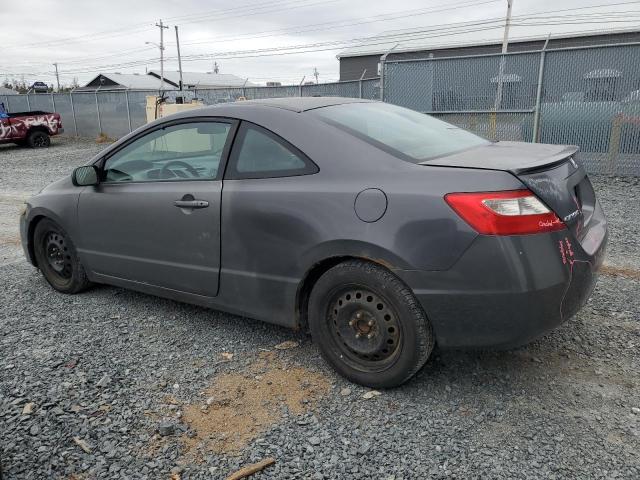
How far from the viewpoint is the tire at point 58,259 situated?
4.26 m

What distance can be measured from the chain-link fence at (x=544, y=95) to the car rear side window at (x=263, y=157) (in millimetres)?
7821

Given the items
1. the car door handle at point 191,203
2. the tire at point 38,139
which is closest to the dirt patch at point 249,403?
the car door handle at point 191,203

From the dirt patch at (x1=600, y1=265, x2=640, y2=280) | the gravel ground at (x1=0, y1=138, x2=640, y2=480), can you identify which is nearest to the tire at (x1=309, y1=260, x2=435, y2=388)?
the gravel ground at (x1=0, y1=138, x2=640, y2=480)

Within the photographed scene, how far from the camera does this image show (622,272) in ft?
14.5

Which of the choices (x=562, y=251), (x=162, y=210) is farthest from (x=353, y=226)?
(x=162, y=210)

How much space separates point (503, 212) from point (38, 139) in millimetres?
22092

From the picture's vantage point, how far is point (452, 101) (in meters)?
10.4

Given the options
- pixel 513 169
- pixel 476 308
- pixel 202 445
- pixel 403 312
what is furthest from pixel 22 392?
pixel 513 169

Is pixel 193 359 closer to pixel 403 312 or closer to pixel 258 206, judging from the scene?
pixel 258 206

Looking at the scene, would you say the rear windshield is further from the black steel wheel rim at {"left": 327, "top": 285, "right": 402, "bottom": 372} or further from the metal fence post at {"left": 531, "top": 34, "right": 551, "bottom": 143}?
the metal fence post at {"left": 531, "top": 34, "right": 551, "bottom": 143}

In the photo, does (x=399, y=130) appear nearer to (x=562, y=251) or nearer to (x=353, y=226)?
(x=353, y=226)

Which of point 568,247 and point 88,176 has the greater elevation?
point 88,176

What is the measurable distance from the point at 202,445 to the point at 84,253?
224 centimetres

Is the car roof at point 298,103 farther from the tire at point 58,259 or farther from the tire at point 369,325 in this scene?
the tire at point 58,259
